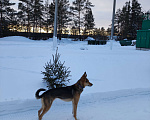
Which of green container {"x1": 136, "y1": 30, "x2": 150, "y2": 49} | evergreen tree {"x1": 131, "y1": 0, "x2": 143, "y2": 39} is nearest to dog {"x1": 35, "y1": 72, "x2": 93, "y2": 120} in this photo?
green container {"x1": 136, "y1": 30, "x2": 150, "y2": 49}

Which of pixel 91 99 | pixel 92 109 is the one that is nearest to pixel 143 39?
pixel 91 99

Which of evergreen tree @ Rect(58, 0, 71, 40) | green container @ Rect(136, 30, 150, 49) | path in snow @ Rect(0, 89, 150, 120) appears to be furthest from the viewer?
evergreen tree @ Rect(58, 0, 71, 40)

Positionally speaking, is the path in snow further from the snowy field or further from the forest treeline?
the forest treeline

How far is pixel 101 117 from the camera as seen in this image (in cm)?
375

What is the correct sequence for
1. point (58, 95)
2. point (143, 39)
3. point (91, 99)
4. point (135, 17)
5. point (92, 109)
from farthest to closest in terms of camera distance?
1. point (135, 17)
2. point (143, 39)
3. point (91, 99)
4. point (92, 109)
5. point (58, 95)

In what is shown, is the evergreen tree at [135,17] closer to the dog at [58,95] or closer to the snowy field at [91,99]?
the snowy field at [91,99]

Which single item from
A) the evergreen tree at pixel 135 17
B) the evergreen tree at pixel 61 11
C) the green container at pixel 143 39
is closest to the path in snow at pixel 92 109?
the green container at pixel 143 39

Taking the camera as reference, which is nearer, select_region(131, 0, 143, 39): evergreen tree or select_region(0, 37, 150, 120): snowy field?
select_region(0, 37, 150, 120): snowy field

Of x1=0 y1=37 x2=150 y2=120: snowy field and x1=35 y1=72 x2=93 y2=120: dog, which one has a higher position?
x1=35 y1=72 x2=93 y2=120: dog

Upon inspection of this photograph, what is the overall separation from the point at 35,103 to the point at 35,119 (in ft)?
2.48

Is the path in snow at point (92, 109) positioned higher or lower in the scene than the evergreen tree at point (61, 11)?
lower

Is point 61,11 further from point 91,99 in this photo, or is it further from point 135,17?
point 91,99

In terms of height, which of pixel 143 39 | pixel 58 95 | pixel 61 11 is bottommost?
pixel 58 95

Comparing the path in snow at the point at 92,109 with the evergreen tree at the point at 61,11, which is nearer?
the path in snow at the point at 92,109
